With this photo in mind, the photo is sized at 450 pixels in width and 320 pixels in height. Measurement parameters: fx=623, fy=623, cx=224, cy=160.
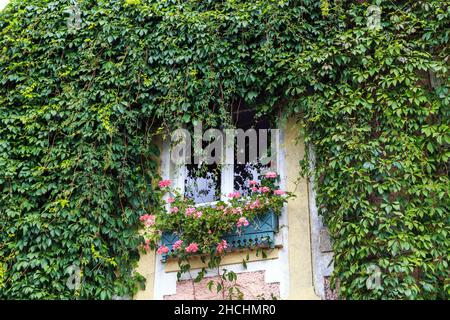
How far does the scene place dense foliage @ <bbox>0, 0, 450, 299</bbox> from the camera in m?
5.46

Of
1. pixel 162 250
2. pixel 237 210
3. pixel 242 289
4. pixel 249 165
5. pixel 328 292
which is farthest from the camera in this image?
pixel 249 165

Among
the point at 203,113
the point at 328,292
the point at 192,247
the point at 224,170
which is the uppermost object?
the point at 203,113

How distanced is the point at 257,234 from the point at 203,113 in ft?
4.67

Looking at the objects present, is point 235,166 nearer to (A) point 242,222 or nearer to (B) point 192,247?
(A) point 242,222

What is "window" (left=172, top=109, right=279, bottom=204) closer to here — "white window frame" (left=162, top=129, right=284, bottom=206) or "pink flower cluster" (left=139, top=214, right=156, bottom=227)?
"white window frame" (left=162, top=129, right=284, bottom=206)

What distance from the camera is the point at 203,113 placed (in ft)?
21.5

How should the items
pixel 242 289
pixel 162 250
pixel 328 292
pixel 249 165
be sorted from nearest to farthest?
1. pixel 328 292
2. pixel 242 289
3. pixel 162 250
4. pixel 249 165

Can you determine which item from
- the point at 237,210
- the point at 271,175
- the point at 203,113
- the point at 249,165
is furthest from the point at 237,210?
the point at 203,113

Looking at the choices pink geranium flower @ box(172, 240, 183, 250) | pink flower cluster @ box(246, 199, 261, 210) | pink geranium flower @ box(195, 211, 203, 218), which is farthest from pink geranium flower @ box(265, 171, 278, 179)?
pink geranium flower @ box(172, 240, 183, 250)

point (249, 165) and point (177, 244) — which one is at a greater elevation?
point (249, 165)

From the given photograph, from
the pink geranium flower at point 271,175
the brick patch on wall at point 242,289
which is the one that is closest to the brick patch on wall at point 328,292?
the brick patch on wall at point 242,289

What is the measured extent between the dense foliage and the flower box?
0.53 metres
